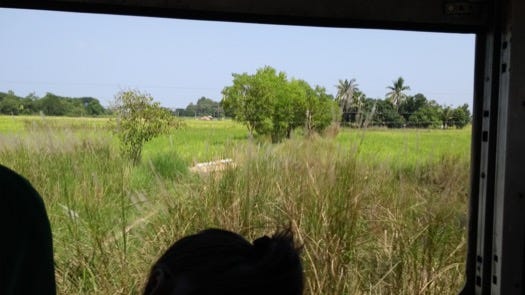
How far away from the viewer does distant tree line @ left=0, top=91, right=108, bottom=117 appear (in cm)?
198

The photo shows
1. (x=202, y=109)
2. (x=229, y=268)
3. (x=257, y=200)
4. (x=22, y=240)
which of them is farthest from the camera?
(x=257, y=200)

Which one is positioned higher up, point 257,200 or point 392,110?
point 392,110

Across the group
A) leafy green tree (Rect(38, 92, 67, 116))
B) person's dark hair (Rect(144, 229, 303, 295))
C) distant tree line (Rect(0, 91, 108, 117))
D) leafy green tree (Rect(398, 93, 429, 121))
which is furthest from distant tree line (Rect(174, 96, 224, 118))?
person's dark hair (Rect(144, 229, 303, 295))

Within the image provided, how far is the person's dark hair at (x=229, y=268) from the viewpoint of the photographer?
2.09 feet

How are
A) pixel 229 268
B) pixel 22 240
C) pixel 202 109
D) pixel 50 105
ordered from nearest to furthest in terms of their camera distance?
pixel 229 268 < pixel 22 240 < pixel 202 109 < pixel 50 105

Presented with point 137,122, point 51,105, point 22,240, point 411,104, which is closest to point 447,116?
point 411,104

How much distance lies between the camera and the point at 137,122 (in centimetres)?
252

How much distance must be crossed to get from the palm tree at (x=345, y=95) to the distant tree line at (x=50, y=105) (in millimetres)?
1042

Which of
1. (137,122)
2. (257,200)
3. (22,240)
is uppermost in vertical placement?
(137,122)

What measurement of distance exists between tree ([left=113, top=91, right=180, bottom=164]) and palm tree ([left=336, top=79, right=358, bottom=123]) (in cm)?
74

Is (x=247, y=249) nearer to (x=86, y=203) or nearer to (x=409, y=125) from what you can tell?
(x=86, y=203)

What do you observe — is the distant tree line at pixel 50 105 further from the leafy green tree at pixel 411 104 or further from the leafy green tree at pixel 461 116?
the leafy green tree at pixel 461 116

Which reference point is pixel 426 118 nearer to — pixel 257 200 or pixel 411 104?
pixel 411 104

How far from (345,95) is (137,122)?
97cm
